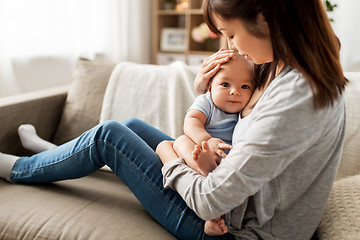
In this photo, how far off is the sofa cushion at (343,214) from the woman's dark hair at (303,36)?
0.37m

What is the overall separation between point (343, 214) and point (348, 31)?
2517 mm

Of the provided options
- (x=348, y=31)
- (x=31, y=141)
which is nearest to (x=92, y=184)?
(x=31, y=141)

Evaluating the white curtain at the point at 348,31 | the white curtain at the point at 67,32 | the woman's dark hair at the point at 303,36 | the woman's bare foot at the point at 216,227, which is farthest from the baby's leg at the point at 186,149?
the white curtain at the point at 348,31

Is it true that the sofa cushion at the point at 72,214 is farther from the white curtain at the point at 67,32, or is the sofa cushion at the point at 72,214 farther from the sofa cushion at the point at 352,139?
the white curtain at the point at 67,32

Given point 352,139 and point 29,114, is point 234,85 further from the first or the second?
point 29,114

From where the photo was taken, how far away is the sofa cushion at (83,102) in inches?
70.0

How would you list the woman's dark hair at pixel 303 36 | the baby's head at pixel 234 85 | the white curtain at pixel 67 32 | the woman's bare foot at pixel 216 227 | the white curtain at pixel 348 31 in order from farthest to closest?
the white curtain at pixel 348 31 < the white curtain at pixel 67 32 < the baby's head at pixel 234 85 < the woman's bare foot at pixel 216 227 < the woman's dark hair at pixel 303 36

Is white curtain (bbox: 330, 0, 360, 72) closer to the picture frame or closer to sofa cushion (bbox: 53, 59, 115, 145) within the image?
the picture frame

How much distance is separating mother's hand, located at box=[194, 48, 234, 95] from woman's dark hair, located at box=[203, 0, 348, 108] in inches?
14.3

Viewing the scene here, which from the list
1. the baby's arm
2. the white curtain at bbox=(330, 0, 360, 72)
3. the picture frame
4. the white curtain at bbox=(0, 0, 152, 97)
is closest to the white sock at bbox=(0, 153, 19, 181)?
the baby's arm

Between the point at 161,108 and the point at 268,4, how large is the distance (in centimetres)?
98

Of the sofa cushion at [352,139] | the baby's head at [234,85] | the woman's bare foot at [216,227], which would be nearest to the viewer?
the woman's bare foot at [216,227]

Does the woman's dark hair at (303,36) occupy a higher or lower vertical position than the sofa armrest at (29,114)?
higher

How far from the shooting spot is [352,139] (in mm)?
1327
